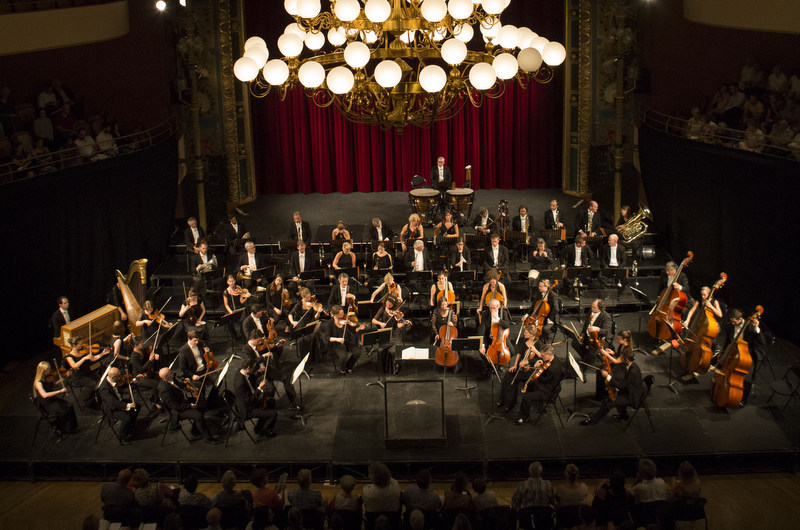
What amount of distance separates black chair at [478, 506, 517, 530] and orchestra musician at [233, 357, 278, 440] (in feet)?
10.7

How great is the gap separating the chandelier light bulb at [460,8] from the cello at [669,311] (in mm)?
5971

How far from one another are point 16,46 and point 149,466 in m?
6.65

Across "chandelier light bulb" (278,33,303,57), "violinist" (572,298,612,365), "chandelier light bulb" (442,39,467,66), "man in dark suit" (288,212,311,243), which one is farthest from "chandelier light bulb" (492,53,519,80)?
"man in dark suit" (288,212,311,243)

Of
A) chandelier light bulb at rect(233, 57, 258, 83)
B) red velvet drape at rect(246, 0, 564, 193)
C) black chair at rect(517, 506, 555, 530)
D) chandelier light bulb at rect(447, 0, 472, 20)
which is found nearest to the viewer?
chandelier light bulb at rect(447, 0, 472, 20)

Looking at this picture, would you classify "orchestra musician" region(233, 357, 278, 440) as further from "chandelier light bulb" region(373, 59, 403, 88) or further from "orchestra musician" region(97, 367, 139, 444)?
"chandelier light bulb" region(373, 59, 403, 88)

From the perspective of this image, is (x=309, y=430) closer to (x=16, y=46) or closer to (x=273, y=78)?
(x=273, y=78)

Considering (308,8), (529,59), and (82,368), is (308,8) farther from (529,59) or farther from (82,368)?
(82,368)

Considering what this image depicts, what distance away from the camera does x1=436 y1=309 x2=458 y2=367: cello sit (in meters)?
10.3

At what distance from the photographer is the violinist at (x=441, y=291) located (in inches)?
443

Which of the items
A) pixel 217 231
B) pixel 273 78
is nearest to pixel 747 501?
pixel 273 78

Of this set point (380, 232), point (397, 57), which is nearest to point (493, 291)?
point (380, 232)

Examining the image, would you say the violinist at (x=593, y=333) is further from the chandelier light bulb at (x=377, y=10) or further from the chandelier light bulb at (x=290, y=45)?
the chandelier light bulb at (x=377, y=10)

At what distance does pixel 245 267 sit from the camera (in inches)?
499

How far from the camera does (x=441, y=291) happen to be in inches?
452
